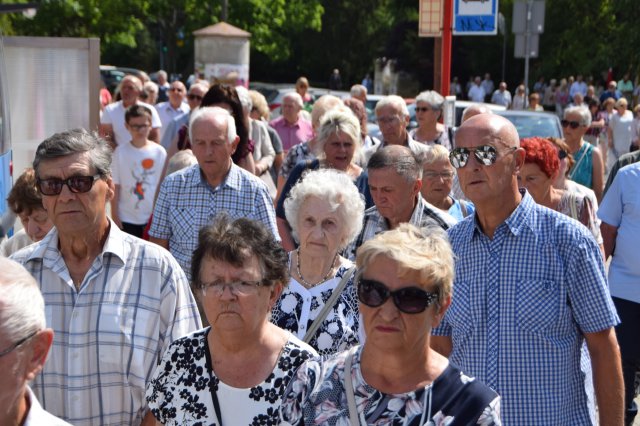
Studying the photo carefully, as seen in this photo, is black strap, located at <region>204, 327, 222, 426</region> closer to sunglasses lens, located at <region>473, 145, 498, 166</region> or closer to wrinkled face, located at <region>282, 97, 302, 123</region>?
sunglasses lens, located at <region>473, 145, 498, 166</region>

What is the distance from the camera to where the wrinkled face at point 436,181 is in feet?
23.2

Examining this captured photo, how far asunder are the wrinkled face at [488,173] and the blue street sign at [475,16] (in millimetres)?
8633

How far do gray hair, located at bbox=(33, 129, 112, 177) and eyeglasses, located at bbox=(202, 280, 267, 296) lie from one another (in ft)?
2.41

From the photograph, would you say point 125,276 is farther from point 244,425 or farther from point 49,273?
point 244,425

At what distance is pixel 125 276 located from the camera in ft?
13.9

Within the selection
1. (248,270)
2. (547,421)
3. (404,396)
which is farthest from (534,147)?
(404,396)

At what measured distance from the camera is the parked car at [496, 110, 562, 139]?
53.3 ft

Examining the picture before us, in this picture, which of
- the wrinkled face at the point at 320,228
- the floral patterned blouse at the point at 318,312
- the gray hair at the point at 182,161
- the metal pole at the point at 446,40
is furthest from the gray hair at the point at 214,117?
the metal pole at the point at 446,40

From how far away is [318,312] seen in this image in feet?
16.0

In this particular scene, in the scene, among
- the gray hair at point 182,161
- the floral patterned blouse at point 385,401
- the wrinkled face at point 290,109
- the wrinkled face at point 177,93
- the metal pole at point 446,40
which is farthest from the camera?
the wrinkled face at point 177,93

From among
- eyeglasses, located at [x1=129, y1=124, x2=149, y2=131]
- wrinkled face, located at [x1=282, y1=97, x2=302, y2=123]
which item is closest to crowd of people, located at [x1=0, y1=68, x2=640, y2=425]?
eyeglasses, located at [x1=129, y1=124, x2=149, y2=131]

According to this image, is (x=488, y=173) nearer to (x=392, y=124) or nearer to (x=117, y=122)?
(x=392, y=124)

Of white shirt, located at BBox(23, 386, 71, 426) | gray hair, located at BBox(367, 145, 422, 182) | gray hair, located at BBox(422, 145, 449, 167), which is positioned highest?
gray hair, located at BBox(367, 145, 422, 182)

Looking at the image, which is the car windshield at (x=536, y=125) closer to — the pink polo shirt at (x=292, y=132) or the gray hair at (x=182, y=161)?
the pink polo shirt at (x=292, y=132)
